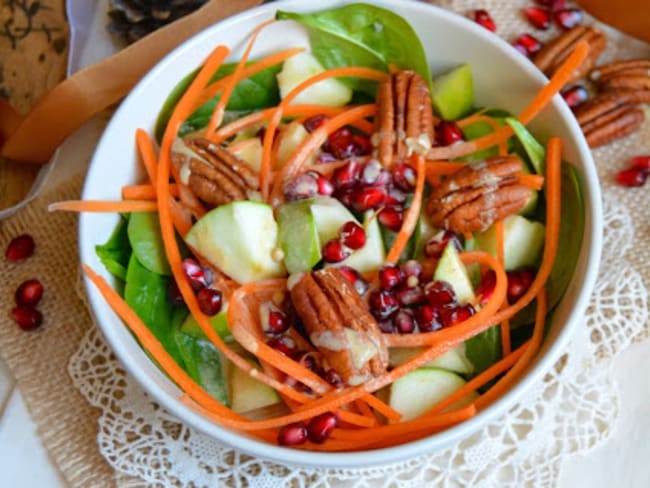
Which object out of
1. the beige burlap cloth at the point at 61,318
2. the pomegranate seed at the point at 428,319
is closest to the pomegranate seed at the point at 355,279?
the pomegranate seed at the point at 428,319

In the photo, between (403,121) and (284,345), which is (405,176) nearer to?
(403,121)

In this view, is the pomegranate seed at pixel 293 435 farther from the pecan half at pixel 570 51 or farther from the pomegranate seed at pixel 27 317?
the pecan half at pixel 570 51

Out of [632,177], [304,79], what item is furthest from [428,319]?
Result: [632,177]

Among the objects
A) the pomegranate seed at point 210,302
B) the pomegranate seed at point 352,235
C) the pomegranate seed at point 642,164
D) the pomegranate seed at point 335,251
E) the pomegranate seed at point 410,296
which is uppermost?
the pomegranate seed at point 352,235

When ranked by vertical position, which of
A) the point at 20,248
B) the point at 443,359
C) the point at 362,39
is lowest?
the point at 20,248

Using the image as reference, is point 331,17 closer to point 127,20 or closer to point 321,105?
point 321,105

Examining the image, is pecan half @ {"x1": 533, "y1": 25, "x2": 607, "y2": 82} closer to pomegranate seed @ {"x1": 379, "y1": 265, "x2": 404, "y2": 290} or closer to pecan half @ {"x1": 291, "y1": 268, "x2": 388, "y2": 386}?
pomegranate seed @ {"x1": 379, "y1": 265, "x2": 404, "y2": 290}
